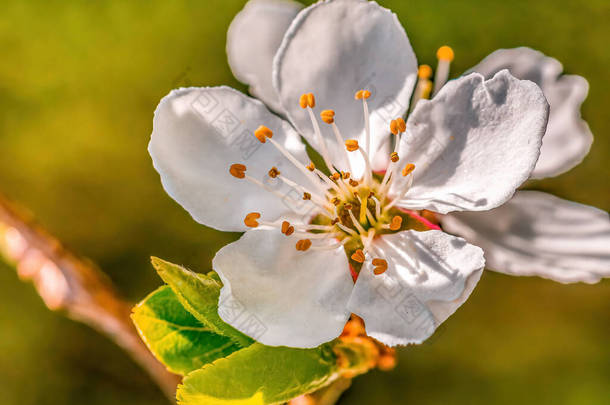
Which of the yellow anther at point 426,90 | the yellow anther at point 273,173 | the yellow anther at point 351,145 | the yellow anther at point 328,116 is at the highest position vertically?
the yellow anther at point 328,116

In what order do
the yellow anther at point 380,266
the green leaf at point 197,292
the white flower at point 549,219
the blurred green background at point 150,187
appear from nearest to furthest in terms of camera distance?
the green leaf at point 197,292 < the yellow anther at point 380,266 < the white flower at point 549,219 < the blurred green background at point 150,187

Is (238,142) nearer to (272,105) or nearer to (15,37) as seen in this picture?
(272,105)

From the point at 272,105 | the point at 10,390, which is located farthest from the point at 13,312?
the point at 272,105

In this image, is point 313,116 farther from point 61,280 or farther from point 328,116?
point 61,280

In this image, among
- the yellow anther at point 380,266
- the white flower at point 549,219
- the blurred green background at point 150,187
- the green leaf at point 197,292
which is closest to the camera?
the green leaf at point 197,292

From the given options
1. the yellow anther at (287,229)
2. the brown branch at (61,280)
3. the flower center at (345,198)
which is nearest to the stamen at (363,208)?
the flower center at (345,198)

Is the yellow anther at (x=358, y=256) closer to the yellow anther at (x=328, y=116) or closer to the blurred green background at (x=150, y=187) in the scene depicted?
the yellow anther at (x=328, y=116)

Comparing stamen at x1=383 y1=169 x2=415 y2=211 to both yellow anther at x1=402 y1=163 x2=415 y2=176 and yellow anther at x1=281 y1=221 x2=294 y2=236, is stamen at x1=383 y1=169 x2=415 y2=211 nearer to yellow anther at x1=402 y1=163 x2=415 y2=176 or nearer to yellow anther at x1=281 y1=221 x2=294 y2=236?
yellow anther at x1=402 y1=163 x2=415 y2=176
